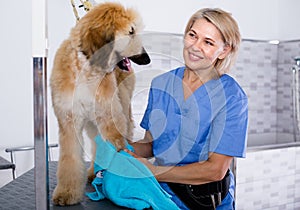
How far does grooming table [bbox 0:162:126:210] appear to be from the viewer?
1.09 meters

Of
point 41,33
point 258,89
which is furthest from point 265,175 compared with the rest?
point 41,33

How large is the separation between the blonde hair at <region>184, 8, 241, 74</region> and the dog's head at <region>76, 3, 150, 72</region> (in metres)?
Result: 0.19

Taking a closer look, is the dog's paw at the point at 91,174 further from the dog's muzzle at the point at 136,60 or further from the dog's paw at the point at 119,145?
the dog's muzzle at the point at 136,60

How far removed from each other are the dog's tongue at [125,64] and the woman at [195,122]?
113 millimetres

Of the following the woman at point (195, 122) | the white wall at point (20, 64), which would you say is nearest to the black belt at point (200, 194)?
the woman at point (195, 122)

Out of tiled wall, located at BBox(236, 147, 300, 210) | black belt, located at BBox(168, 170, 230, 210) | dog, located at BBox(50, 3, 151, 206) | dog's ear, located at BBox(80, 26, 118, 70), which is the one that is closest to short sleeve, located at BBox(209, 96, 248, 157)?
black belt, located at BBox(168, 170, 230, 210)

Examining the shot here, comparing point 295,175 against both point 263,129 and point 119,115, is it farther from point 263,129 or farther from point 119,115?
point 119,115

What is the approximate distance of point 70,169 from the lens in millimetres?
1090

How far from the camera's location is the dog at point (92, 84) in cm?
102

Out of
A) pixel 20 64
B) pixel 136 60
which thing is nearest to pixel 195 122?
pixel 136 60

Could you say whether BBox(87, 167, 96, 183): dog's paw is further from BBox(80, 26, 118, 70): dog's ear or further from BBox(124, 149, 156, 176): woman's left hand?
BBox(80, 26, 118, 70): dog's ear

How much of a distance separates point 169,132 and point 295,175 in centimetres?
163

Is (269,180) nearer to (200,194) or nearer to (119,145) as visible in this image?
(200,194)

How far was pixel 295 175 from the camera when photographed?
2527mm
